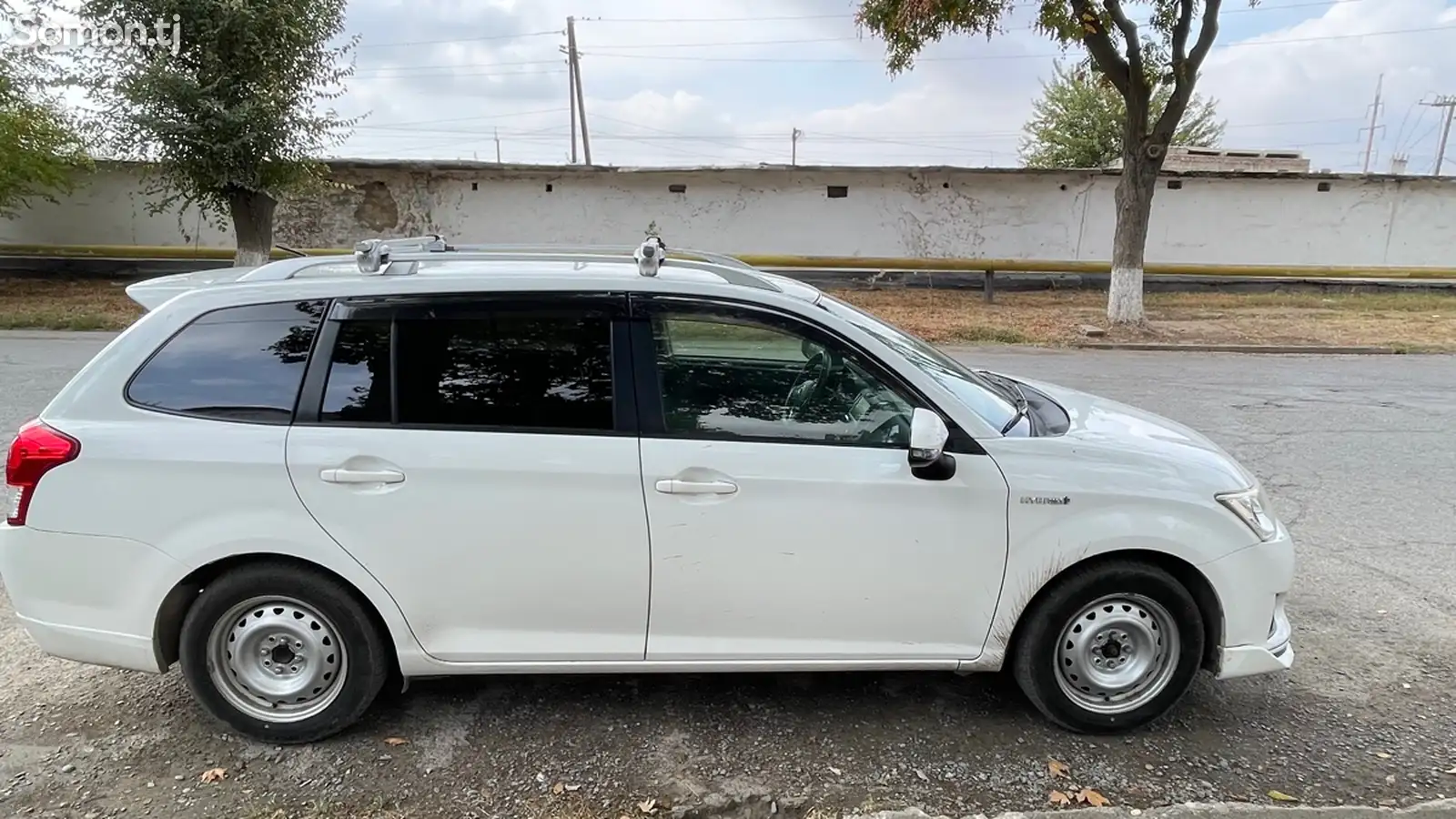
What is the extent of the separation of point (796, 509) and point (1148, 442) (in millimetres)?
1335

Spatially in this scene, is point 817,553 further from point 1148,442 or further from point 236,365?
point 236,365

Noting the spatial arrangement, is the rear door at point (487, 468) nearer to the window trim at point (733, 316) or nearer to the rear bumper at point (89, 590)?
the window trim at point (733, 316)

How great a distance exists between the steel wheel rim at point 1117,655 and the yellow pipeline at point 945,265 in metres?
15.3

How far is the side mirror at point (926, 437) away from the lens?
2.65 metres

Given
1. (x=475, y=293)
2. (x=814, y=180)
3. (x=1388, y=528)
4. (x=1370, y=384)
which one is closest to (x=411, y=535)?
(x=475, y=293)

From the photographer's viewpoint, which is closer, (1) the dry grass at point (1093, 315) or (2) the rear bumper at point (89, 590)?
(2) the rear bumper at point (89, 590)

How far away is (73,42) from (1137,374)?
55.5 ft

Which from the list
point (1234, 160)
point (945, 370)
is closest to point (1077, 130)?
point (1234, 160)

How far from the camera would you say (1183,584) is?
296 centimetres

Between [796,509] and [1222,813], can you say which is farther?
[796,509]

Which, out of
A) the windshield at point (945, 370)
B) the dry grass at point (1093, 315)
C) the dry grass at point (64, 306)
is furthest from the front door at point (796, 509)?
the dry grass at point (64, 306)

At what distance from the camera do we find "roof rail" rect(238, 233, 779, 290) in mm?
2988

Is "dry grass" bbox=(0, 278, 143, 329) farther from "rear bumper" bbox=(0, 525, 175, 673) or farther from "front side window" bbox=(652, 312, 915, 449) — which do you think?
"front side window" bbox=(652, 312, 915, 449)

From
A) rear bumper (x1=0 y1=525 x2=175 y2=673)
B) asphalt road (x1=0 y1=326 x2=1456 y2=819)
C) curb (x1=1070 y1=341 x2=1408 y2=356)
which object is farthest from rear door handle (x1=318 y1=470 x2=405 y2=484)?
curb (x1=1070 y1=341 x2=1408 y2=356)
